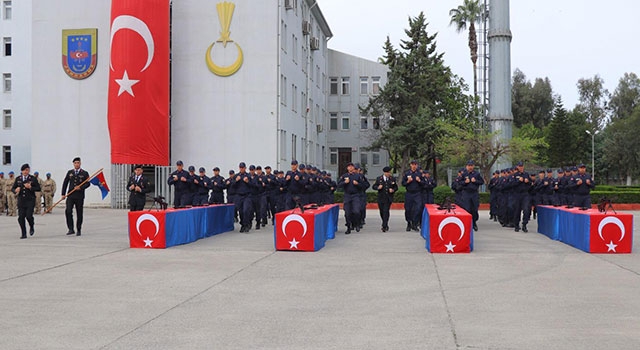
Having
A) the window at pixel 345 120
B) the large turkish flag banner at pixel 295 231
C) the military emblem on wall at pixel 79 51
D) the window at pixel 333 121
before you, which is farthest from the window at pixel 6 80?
the large turkish flag banner at pixel 295 231

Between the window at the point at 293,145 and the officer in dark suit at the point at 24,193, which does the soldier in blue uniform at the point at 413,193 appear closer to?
the officer in dark suit at the point at 24,193

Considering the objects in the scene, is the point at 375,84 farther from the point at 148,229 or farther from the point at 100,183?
the point at 148,229

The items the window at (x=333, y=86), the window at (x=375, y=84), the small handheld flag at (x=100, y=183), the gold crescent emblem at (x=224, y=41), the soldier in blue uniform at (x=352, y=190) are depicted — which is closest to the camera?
the soldier in blue uniform at (x=352, y=190)

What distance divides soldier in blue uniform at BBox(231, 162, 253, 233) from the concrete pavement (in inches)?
179

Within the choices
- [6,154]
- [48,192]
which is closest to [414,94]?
[48,192]

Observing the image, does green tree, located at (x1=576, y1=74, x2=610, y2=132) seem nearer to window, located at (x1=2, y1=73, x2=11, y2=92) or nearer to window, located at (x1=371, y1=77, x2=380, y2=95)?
window, located at (x1=371, y1=77, x2=380, y2=95)

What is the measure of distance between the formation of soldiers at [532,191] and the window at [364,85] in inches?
1419

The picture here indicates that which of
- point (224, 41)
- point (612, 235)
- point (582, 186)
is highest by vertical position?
point (224, 41)

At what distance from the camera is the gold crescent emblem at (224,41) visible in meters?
34.2

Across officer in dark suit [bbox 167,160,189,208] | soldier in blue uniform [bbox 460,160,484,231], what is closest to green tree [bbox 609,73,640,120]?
soldier in blue uniform [bbox 460,160,484,231]

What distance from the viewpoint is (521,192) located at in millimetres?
19047

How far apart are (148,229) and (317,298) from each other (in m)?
7.20

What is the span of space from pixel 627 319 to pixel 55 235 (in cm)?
1531

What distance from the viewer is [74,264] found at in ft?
38.5
